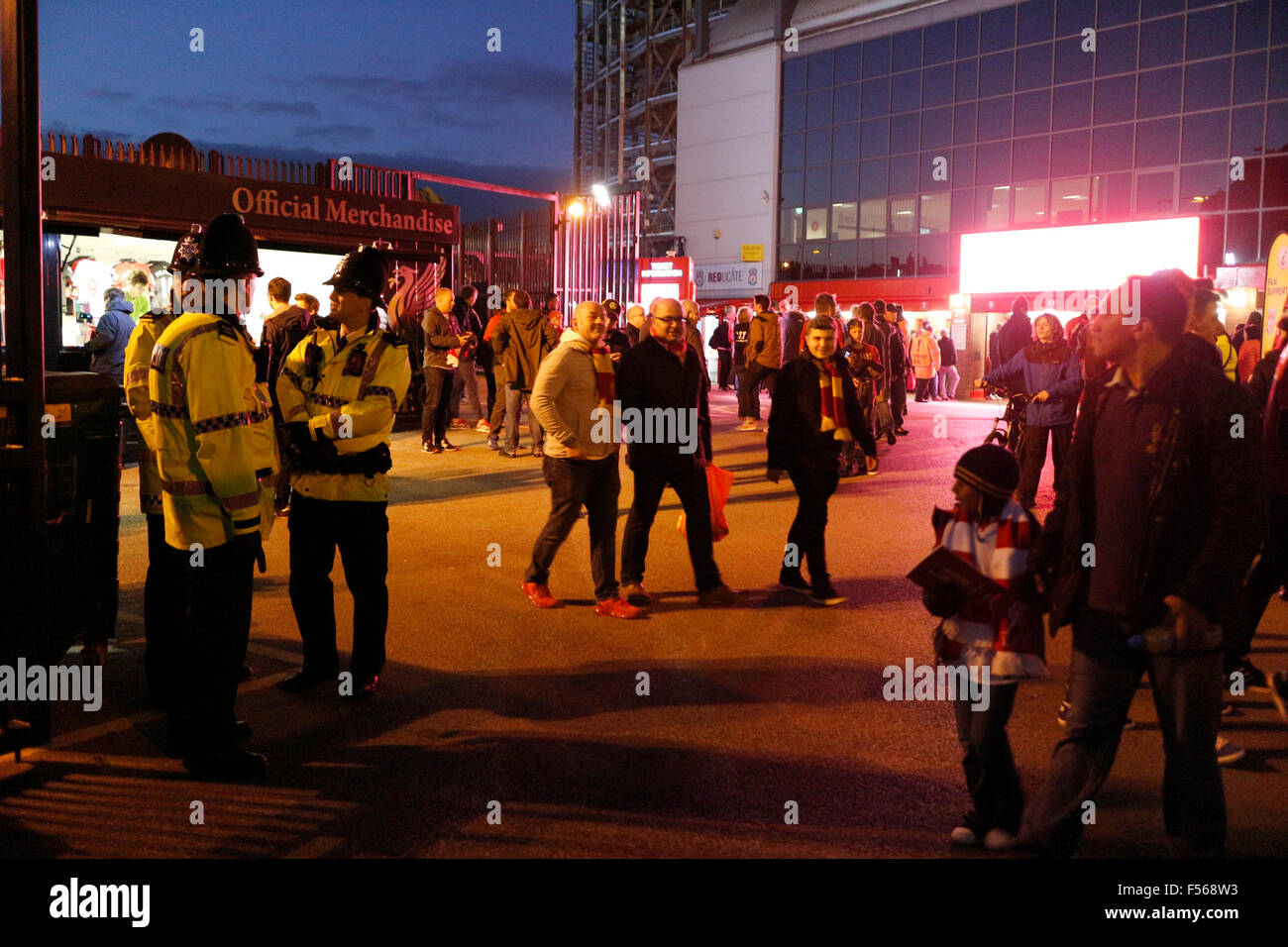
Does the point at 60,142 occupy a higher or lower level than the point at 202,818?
higher

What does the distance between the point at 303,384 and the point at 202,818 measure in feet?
6.90

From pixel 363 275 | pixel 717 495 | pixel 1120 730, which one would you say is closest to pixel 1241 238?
pixel 717 495

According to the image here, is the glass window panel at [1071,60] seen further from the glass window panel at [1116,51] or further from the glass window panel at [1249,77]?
the glass window panel at [1249,77]

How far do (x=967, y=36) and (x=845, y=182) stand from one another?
6478 millimetres

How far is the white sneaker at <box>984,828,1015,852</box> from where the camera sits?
3748 mm

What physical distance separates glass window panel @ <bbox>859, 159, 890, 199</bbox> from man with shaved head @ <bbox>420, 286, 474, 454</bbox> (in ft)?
92.3

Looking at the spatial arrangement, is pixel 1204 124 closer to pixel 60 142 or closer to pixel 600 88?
pixel 60 142

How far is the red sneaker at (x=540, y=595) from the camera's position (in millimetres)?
7125

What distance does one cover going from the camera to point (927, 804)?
4.21 metres

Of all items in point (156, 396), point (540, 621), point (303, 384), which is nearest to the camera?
point (156, 396)

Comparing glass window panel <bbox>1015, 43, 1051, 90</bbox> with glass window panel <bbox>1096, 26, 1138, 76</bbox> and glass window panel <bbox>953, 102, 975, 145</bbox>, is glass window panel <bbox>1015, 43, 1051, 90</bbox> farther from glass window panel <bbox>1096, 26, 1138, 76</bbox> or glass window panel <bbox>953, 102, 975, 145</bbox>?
glass window panel <bbox>953, 102, 975, 145</bbox>

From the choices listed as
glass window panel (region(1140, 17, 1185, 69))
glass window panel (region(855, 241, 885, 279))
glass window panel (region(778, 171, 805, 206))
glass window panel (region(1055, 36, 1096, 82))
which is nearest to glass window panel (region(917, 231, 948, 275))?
glass window panel (region(855, 241, 885, 279))

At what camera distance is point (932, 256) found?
38.1m
